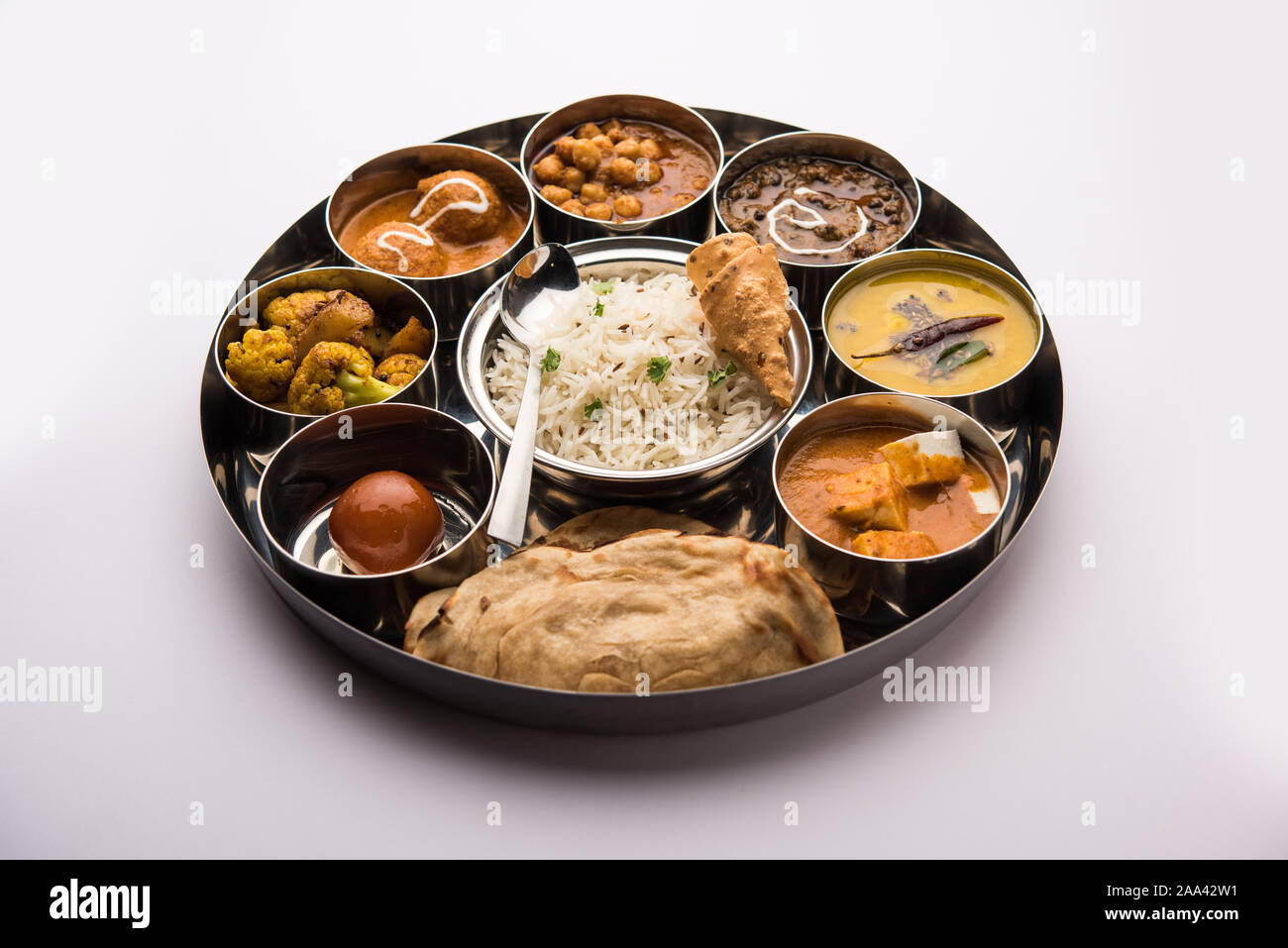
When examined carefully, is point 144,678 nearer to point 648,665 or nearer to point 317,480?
point 317,480

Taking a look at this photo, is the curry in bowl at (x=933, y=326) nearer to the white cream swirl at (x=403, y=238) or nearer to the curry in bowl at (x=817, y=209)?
the curry in bowl at (x=817, y=209)

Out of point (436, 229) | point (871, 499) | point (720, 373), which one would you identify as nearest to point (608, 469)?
point (720, 373)

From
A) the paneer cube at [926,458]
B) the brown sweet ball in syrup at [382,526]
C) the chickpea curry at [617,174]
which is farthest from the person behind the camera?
the chickpea curry at [617,174]

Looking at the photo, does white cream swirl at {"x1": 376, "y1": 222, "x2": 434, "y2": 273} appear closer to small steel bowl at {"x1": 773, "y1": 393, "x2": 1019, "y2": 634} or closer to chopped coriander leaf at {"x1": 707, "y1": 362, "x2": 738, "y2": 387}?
chopped coriander leaf at {"x1": 707, "y1": 362, "x2": 738, "y2": 387}

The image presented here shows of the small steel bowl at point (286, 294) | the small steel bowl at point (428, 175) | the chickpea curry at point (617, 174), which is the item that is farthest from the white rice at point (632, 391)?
the chickpea curry at point (617, 174)

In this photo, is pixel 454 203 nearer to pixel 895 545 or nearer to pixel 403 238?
pixel 403 238

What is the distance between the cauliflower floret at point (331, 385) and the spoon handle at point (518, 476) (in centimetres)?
49


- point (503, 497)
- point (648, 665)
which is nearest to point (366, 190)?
point (503, 497)

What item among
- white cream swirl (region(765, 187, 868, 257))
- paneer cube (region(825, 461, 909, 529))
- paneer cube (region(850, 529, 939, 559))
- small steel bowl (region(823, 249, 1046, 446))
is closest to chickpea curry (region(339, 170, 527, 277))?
white cream swirl (region(765, 187, 868, 257))

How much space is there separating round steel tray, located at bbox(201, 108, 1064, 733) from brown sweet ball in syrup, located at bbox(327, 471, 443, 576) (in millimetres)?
227

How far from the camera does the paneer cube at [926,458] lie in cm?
374

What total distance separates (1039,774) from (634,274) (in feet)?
7.67

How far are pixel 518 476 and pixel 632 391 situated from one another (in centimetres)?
58

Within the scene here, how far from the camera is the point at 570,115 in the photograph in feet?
16.6
